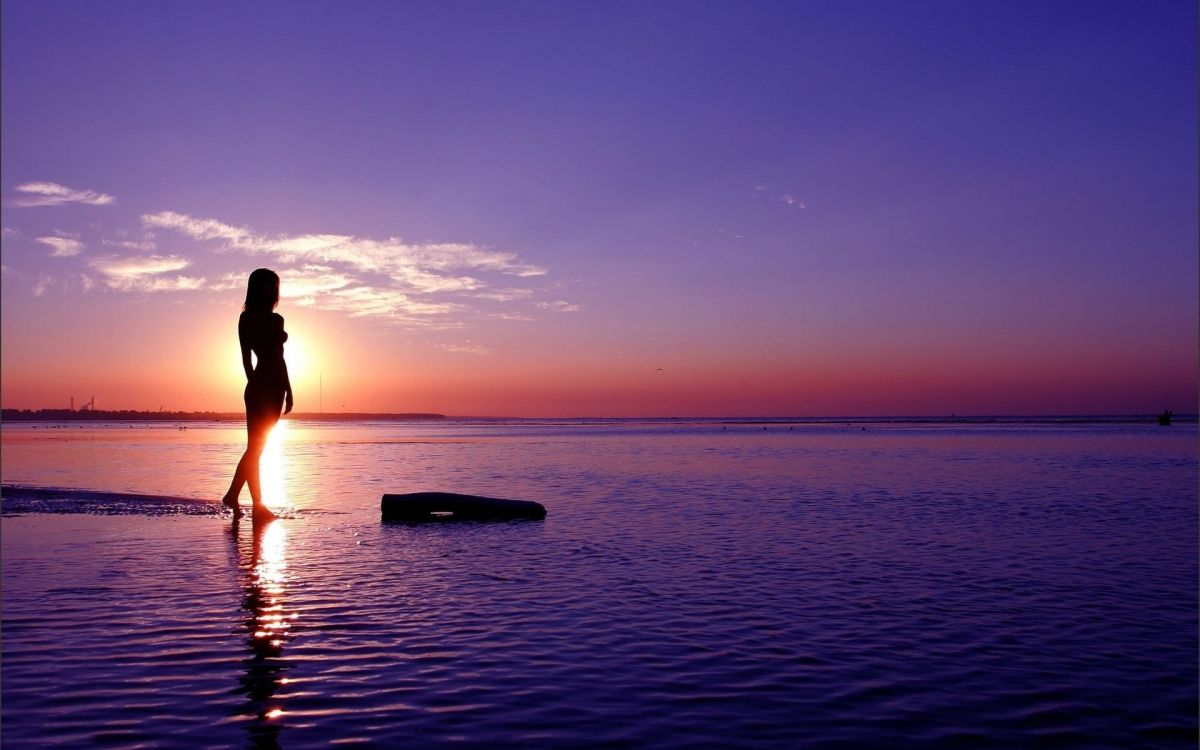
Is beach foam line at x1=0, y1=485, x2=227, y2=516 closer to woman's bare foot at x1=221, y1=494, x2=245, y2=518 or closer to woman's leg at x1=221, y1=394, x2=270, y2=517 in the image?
woman's bare foot at x1=221, y1=494, x2=245, y2=518

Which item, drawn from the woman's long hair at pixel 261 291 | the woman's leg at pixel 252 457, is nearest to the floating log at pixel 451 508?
the woman's leg at pixel 252 457

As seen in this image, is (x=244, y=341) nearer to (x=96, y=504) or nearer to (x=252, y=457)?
(x=252, y=457)

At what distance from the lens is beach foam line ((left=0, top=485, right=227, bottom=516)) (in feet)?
57.6

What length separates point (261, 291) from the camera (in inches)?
605

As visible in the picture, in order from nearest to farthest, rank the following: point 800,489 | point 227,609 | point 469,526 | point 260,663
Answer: point 260,663 → point 227,609 → point 469,526 → point 800,489

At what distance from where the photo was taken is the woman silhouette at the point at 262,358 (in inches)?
604

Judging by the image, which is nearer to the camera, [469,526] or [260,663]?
[260,663]

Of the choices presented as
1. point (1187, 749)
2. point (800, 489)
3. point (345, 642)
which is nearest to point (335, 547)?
point (345, 642)

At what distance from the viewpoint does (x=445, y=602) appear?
977cm

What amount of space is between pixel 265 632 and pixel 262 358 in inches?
333

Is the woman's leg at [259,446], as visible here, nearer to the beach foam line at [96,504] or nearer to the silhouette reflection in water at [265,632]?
the silhouette reflection in water at [265,632]

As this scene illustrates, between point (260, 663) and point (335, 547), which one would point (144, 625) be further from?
point (335, 547)

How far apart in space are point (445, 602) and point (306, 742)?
4.39m

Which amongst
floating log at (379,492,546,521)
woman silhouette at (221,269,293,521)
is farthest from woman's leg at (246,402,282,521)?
floating log at (379,492,546,521)
